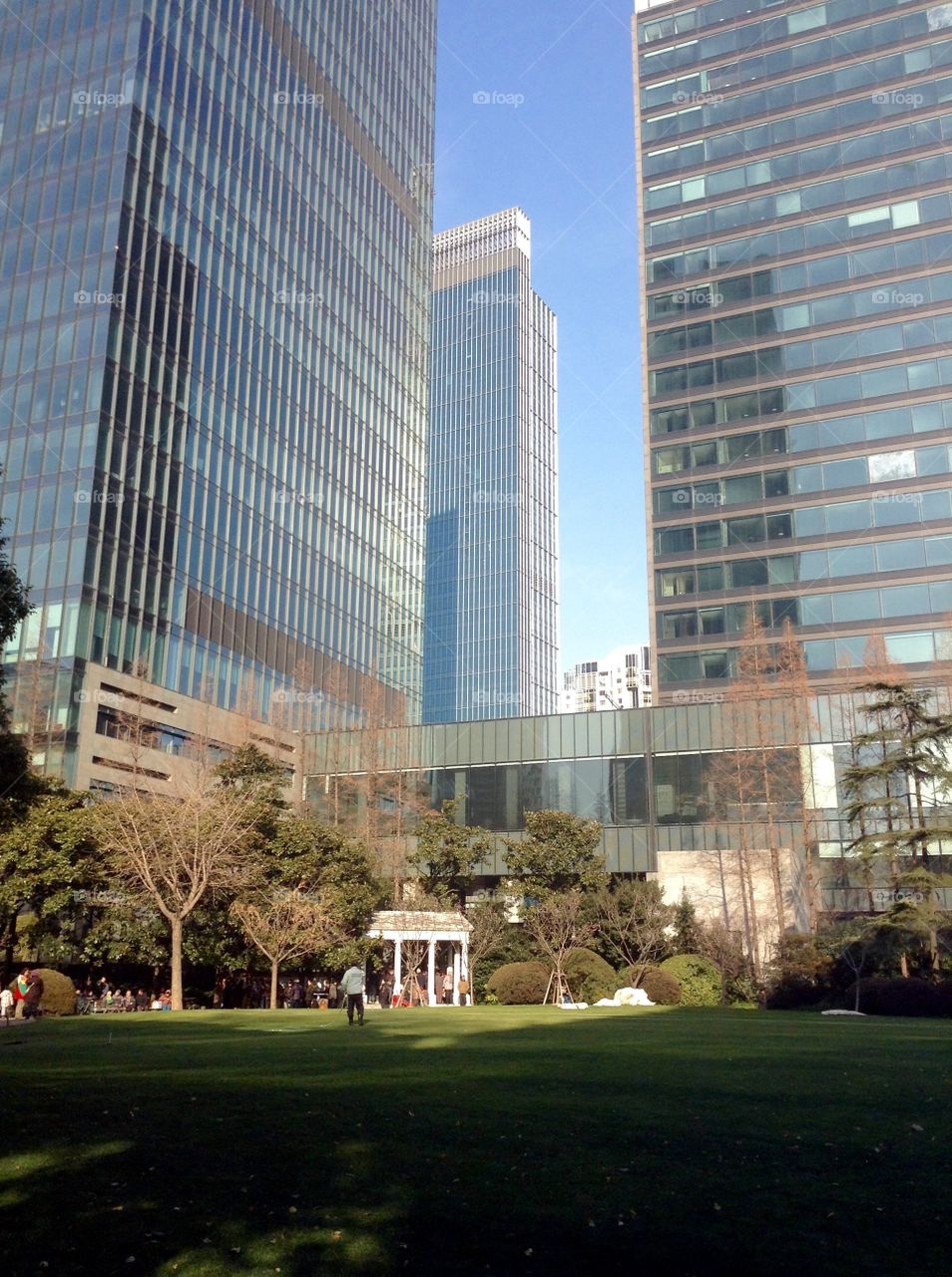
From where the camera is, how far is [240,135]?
293 ft

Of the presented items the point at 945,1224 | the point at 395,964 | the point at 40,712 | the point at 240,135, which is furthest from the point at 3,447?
the point at 945,1224

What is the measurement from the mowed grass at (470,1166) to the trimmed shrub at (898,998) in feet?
78.6

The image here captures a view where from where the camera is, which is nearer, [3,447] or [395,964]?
[395,964]

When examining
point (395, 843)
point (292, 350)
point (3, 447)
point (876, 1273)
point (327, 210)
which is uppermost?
point (327, 210)

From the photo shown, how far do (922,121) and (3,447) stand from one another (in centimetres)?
7085

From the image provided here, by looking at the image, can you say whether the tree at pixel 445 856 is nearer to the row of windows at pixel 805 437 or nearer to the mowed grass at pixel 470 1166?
the mowed grass at pixel 470 1166

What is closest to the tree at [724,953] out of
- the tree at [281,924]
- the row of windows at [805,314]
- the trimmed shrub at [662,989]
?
the trimmed shrub at [662,989]

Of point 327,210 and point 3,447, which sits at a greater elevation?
point 327,210

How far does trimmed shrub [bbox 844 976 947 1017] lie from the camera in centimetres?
A: 3725

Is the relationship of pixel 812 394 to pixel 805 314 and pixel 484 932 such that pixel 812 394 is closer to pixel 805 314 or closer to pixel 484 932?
pixel 805 314

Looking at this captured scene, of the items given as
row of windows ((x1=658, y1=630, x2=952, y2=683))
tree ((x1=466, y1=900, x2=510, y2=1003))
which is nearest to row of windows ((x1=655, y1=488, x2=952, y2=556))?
row of windows ((x1=658, y1=630, x2=952, y2=683))

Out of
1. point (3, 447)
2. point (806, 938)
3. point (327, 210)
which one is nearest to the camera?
point (806, 938)

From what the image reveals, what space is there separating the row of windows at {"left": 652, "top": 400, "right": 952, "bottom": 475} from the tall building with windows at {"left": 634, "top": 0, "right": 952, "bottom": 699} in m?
0.15

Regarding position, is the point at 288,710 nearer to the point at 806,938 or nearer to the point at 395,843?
the point at 395,843
